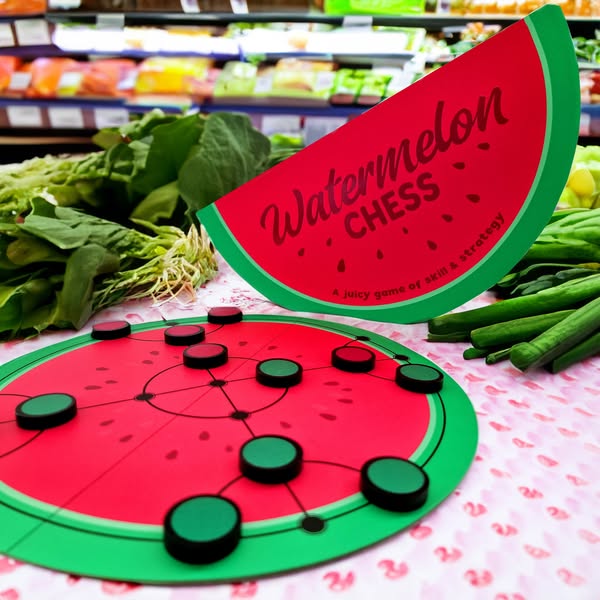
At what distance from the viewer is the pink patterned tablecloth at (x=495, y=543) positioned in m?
0.39

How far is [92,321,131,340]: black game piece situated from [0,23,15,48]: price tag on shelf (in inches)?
124

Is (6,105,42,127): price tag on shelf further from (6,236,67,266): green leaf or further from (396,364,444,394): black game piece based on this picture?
(396,364,444,394): black game piece

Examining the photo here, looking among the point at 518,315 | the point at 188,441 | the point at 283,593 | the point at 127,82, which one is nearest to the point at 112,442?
the point at 188,441

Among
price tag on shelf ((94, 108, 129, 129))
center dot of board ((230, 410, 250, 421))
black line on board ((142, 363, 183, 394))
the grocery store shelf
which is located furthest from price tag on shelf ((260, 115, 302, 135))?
center dot of board ((230, 410, 250, 421))

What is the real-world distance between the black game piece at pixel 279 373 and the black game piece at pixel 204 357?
0.06 metres

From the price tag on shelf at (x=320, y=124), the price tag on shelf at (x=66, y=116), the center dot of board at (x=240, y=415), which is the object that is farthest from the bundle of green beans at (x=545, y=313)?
the price tag on shelf at (x=66, y=116)

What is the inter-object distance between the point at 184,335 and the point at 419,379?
13.2 inches

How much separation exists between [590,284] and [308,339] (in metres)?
0.45

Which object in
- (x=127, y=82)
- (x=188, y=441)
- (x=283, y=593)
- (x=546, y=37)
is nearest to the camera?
(x=283, y=593)

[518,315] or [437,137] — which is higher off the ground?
[437,137]

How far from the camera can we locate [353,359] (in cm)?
71

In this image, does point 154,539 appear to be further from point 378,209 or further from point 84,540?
point 378,209

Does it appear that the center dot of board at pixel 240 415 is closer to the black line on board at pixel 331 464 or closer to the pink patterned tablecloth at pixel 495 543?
the black line on board at pixel 331 464

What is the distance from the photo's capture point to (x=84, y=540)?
0.42 metres
